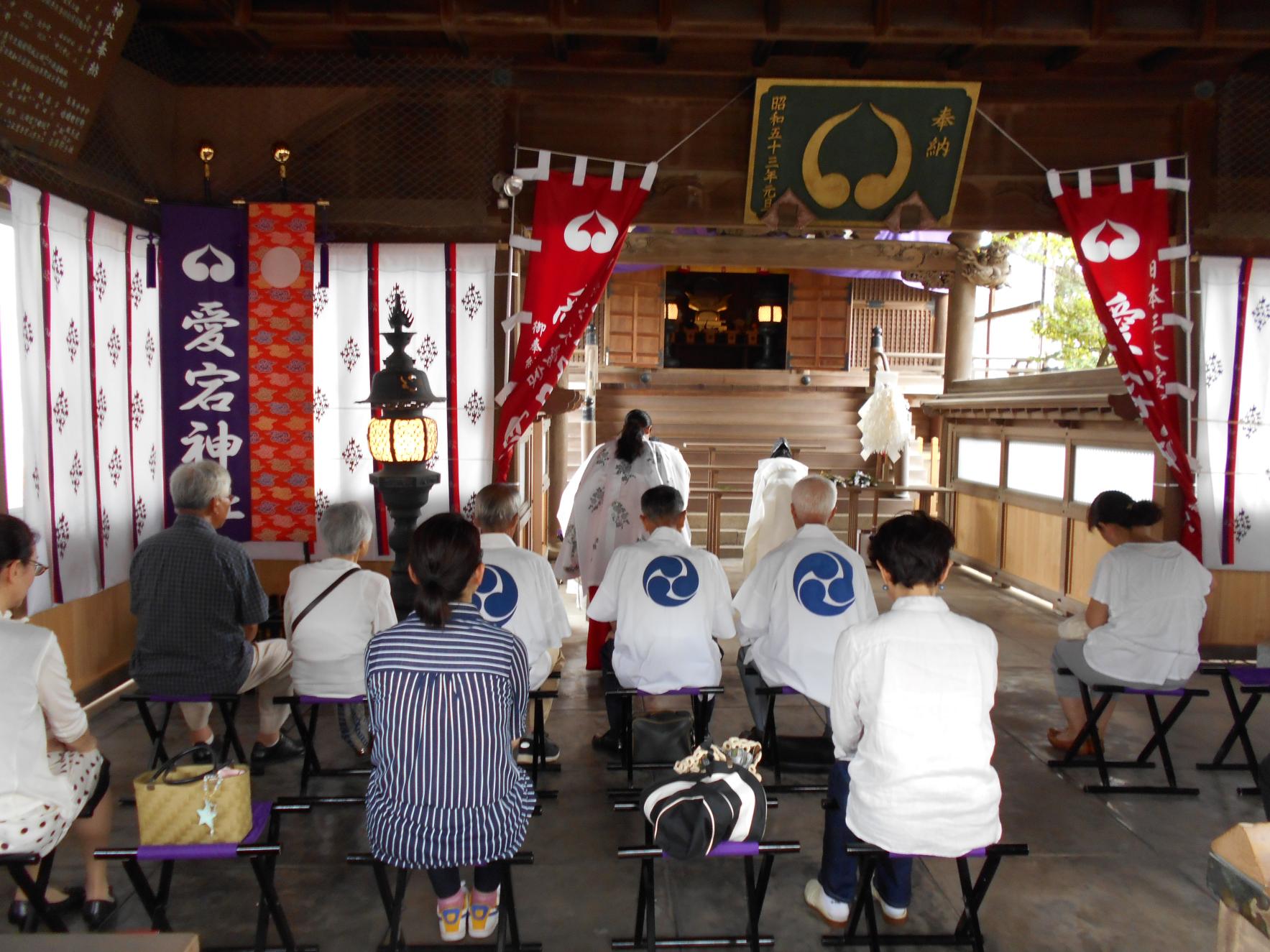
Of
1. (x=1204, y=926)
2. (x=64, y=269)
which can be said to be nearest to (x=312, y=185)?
(x=64, y=269)

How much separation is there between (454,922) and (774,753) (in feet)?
5.77

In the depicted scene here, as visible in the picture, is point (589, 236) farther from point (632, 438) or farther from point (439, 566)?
point (439, 566)

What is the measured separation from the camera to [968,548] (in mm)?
9547

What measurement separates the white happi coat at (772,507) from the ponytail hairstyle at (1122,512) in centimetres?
298

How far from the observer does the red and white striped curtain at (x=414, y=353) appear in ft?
17.8

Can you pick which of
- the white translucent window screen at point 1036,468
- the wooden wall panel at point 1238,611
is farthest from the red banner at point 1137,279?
the white translucent window screen at point 1036,468

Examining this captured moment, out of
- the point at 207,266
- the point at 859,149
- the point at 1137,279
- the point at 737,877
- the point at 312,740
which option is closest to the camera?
the point at 737,877

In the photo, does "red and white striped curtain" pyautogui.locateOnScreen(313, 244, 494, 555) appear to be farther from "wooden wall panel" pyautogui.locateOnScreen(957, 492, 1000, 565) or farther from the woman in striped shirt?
"wooden wall panel" pyautogui.locateOnScreen(957, 492, 1000, 565)

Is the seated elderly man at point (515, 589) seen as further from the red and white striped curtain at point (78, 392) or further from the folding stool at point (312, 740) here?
the red and white striped curtain at point (78, 392)

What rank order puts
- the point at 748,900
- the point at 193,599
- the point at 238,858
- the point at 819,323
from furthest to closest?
1. the point at 819,323
2. the point at 193,599
3. the point at 748,900
4. the point at 238,858

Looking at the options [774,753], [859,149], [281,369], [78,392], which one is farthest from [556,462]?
[774,753]

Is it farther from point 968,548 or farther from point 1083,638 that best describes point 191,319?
point 968,548

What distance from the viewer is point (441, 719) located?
2.30 metres

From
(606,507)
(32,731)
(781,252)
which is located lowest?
(32,731)
